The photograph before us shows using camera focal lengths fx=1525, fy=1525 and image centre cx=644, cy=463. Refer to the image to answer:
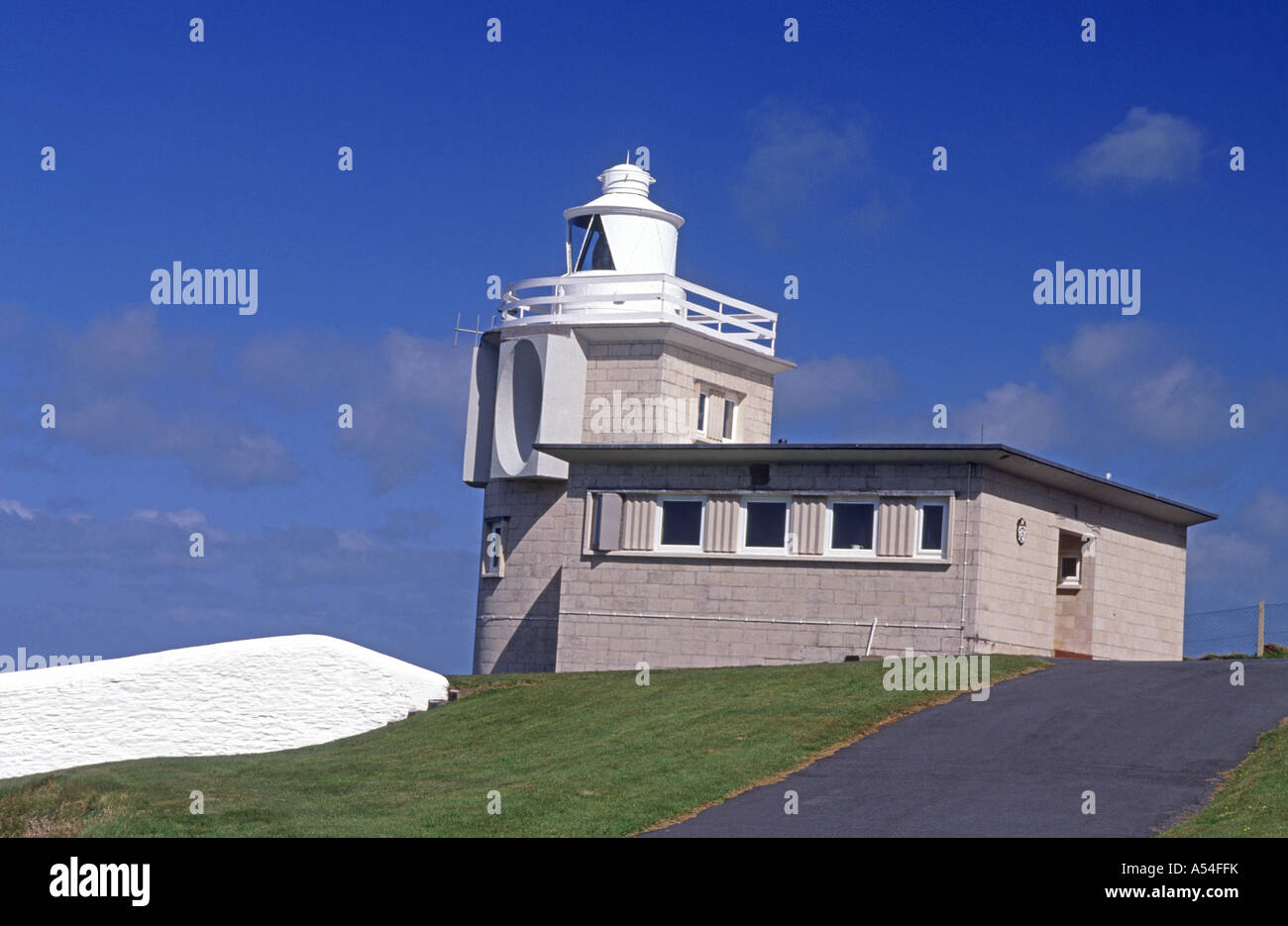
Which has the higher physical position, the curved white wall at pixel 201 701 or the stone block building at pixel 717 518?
the stone block building at pixel 717 518

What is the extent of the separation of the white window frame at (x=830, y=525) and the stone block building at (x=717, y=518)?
4cm

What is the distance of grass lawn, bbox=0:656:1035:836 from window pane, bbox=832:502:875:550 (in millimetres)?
2935

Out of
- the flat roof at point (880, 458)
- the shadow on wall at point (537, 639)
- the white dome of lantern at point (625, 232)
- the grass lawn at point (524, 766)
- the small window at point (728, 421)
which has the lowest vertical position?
the grass lawn at point (524, 766)

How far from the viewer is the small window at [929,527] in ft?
95.3

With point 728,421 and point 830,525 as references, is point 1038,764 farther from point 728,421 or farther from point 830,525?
point 728,421

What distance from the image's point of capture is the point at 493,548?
3616 centimetres

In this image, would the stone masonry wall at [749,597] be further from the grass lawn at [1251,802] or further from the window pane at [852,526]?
the grass lawn at [1251,802]

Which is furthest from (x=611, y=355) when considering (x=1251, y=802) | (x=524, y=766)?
(x=1251, y=802)

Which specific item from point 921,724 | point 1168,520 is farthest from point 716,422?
point 921,724

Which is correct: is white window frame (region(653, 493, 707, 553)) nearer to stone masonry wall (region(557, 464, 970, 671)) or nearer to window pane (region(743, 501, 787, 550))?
stone masonry wall (region(557, 464, 970, 671))

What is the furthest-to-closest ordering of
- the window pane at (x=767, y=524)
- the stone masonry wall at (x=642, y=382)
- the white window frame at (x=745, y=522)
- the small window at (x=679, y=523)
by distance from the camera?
the stone masonry wall at (x=642, y=382), the small window at (x=679, y=523), the window pane at (x=767, y=524), the white window frame at (x=745, y=522)

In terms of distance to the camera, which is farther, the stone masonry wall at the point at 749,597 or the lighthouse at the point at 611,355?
the lighthouse at the point at 611,355

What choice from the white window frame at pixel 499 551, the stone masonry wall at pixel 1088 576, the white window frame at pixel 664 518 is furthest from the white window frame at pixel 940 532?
the white window frame at pixel 499 551
